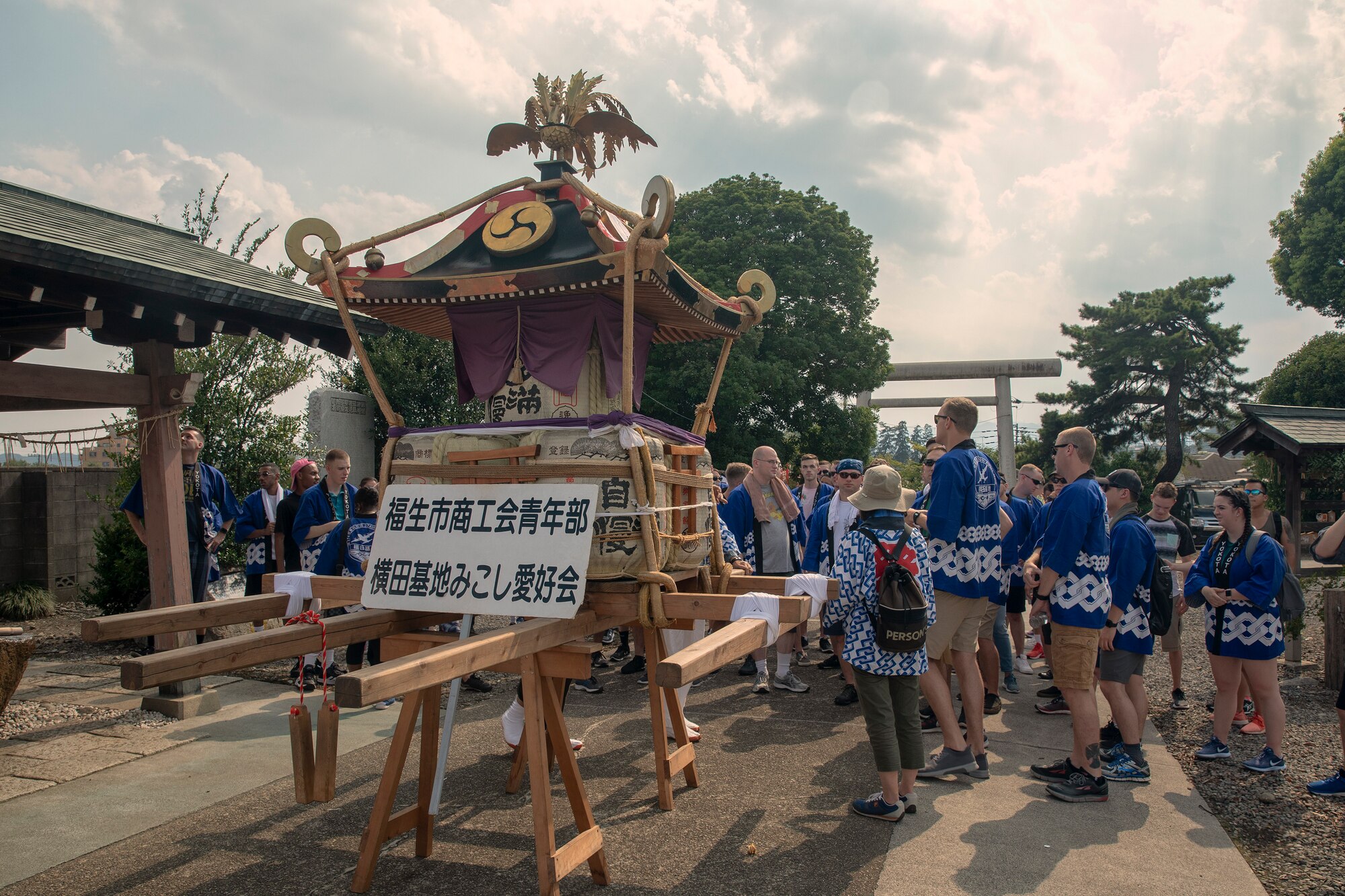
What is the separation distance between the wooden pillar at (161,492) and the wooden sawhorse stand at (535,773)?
3.47 meters

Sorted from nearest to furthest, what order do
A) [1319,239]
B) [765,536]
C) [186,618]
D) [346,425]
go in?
[186,618]
[765,536]
[346,425]
[1319,239]

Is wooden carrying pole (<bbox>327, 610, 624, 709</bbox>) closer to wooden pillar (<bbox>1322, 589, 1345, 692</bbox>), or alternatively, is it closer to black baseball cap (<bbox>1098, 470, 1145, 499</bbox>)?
black baseball cap (<bbox>1098, 470, 1145, 499</bbox>)

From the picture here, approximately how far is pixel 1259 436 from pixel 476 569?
1263 centimetres

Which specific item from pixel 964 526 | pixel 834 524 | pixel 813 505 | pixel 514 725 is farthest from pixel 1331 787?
pixel 813 505

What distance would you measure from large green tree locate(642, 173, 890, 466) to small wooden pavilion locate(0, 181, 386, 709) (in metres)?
14.5

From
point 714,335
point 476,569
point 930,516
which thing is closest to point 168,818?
point 476,569

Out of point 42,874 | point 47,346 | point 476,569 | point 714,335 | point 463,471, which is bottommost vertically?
point 42,874

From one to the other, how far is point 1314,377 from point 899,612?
78.9 feet

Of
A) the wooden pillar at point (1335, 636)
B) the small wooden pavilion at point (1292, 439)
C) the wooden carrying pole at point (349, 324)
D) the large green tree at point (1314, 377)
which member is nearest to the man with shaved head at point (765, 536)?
the wooden carrying pole at point (349, 324)

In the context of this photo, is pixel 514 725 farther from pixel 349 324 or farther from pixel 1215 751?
pixel 1215 751

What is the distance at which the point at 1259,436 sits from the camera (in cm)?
1184

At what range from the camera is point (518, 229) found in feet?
13.0

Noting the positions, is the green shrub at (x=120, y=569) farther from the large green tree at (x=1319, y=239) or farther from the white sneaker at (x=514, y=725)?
the large green tree at (x=1319, y=239)

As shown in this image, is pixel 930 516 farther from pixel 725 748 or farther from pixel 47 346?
pixel 47 346
